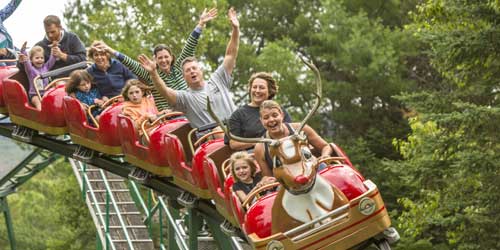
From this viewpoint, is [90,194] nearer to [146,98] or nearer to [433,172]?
[146,98]

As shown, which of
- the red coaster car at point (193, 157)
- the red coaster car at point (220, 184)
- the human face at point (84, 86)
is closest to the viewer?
the red coaster car at point (220, 184)

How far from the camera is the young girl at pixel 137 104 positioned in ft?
34.0

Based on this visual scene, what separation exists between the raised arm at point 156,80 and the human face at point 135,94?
121cm

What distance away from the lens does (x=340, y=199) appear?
7.31 meters

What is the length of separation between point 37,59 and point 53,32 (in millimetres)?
293

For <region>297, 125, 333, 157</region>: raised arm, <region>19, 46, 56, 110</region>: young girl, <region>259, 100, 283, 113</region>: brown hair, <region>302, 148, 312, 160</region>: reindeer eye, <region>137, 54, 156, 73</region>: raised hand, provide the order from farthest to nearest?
<region>19, 46, 56, 110</region>: young girl, <region>137, 54, 156, 73</region>: raised hand, <region>297, 125, 333, 157</region>: raised arm, <region>259, 100, 283, 113</region>: brown hair, <region>302, 148, 312, 160</region>: reindeer eye

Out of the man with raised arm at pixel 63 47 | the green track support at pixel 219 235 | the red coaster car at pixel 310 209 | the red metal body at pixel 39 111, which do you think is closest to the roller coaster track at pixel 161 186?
the green track support at pixel 219 235

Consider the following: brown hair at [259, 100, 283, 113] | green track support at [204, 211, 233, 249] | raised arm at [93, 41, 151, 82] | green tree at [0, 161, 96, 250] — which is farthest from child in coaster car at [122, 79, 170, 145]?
green tree at [0, 161, 96, 250]

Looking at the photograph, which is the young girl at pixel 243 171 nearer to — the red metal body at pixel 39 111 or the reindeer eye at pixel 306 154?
the reindeer eye at pixel 306 154

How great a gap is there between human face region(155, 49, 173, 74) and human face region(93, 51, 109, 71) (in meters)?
1.07

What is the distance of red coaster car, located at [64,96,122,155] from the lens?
10.6m

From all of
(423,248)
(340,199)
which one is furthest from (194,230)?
(423,248)

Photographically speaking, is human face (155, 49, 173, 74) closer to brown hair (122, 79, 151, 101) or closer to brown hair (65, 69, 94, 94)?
brown hair (122, 79, 151, 101)

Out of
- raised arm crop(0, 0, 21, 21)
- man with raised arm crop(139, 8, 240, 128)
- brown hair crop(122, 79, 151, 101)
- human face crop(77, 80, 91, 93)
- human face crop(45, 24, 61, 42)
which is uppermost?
raised arm crop(0, 0, 21, 21)
